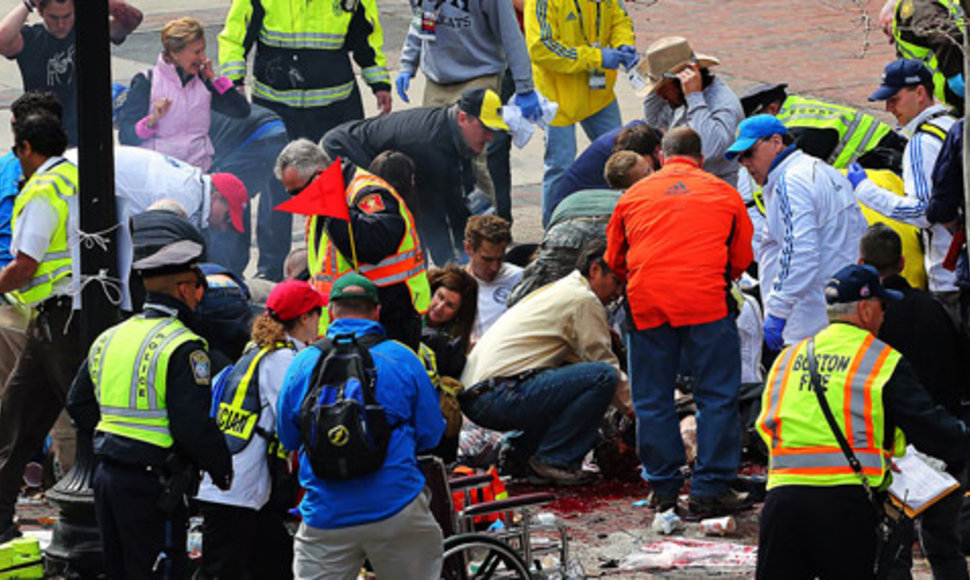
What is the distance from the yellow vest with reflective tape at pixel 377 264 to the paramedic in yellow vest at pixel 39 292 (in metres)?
1.21

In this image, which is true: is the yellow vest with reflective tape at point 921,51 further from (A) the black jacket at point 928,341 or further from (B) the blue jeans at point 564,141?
(A) the black jacket at point 928,341

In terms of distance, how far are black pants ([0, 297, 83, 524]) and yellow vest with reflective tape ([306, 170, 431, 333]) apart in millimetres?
1233

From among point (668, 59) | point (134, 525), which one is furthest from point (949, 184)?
point (134, 525)

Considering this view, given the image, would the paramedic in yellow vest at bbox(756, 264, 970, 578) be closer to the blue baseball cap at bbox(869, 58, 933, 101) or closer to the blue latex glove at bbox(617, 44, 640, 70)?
the blue baseball cap at bbox(869, 58, 933, 101)

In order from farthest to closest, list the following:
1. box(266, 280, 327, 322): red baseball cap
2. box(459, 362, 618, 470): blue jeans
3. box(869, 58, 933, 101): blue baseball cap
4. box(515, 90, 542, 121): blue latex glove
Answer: box(515, 90, 542, 121): blue latex glove → box(869, 58, 933, 101): blue baseball cap → box(459, 362, 618, 470): blue jeans → box(266, 280, 327, 322): red baseball cap

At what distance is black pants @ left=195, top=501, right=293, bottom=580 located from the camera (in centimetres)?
800

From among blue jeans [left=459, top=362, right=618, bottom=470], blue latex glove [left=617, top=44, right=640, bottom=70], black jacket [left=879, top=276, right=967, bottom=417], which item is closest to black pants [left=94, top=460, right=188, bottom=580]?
blue jeans [left=459, top=362, right=618, bottom=470]

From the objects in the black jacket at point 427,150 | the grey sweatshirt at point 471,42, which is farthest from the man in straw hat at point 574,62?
the black jacket at point 427,150

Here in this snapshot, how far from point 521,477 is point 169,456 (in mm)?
3119

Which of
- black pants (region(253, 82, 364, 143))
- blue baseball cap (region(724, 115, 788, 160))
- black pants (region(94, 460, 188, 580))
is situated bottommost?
black pants (region(253, 82, 364, 143))

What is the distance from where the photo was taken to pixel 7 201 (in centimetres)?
985

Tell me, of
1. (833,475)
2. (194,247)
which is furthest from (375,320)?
(833,475)

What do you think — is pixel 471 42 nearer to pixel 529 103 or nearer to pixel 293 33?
pixel 529 103

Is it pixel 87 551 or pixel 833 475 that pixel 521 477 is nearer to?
pixel 87 551
